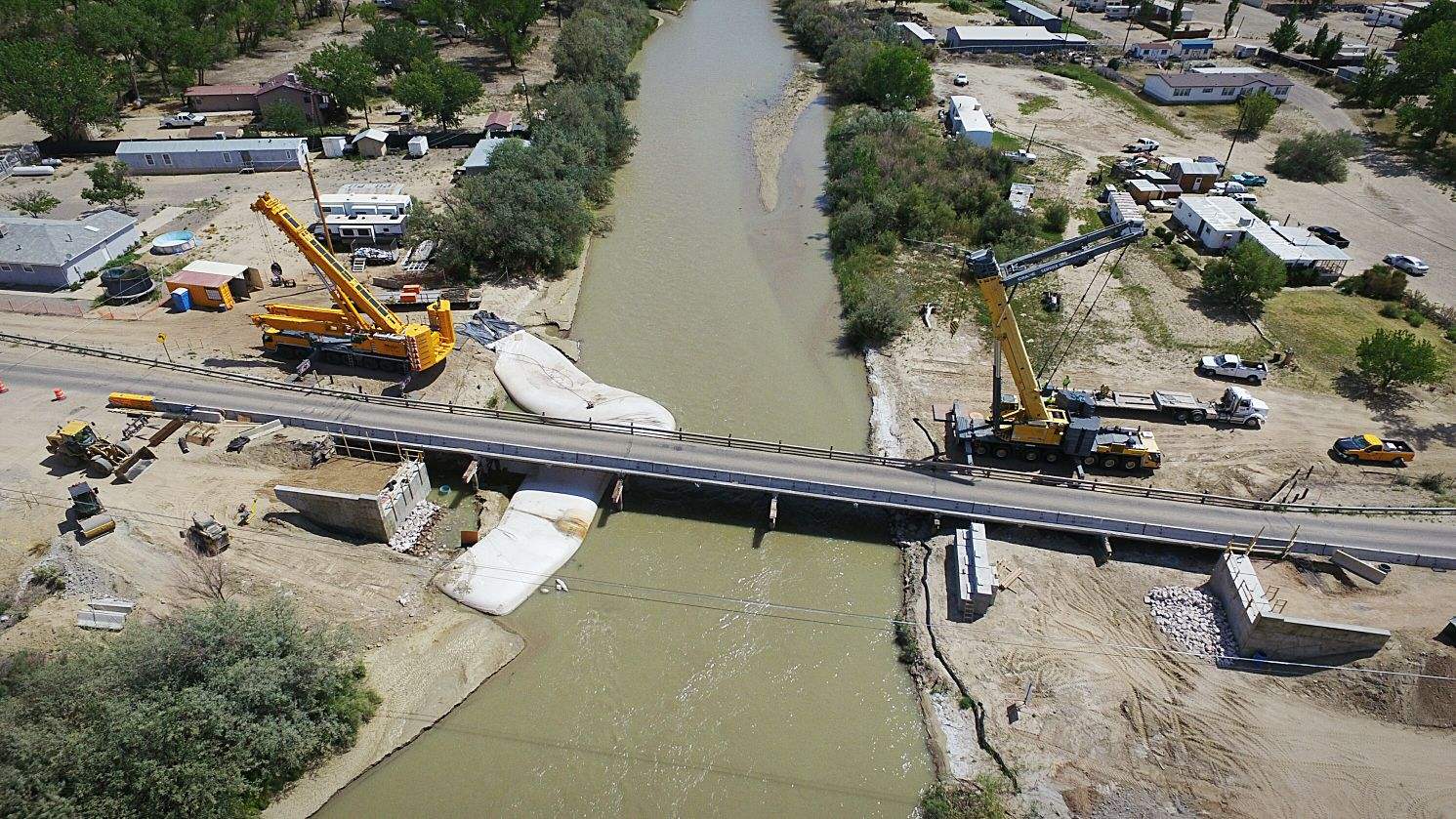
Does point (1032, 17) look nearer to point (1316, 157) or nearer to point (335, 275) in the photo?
point (1316, 157)

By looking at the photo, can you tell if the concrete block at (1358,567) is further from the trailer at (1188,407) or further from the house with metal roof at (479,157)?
the house with metal roof at (479,157)

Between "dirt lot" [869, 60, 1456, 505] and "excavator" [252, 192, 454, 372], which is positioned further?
"excavator" [252, 192, 454, 372]

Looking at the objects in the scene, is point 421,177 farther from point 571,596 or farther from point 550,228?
point 571,596

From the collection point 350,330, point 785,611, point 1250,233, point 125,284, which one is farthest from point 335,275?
point 1250,233

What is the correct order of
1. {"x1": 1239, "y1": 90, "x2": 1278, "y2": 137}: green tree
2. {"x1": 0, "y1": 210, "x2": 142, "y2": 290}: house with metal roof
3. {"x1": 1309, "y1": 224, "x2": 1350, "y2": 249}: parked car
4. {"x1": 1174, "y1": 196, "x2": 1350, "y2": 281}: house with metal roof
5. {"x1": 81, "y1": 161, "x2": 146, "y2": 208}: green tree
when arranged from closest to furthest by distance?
{"x1": 0, "y1": 210, "x2": 142, "y2": 290}: house with metal roof → {"x1": 1174, "y1": 196, "x2": 1350, "y2": 281}: house with metal roof → {"x1": 1309, "y1": 224, "x2": 1350, "y2": 249}: parked car → {"x1": 81, "y1": 161, "x2": 146, "y2": 208}: green tree → {"x1": 1239, "y1": 90, "x2": 1278, "y2": 137}: green tree

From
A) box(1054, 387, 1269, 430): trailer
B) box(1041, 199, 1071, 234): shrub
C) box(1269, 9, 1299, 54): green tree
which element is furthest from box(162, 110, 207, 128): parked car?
box(1269, 9, 1299, 54): green tree

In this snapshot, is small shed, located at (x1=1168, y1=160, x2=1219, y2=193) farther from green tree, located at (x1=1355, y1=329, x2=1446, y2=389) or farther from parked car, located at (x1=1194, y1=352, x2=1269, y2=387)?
parked car, located at (x1=1194, y1=352, x2=1269, y2=387)

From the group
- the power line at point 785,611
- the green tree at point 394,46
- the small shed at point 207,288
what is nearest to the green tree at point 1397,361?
the power line at point 785,611
